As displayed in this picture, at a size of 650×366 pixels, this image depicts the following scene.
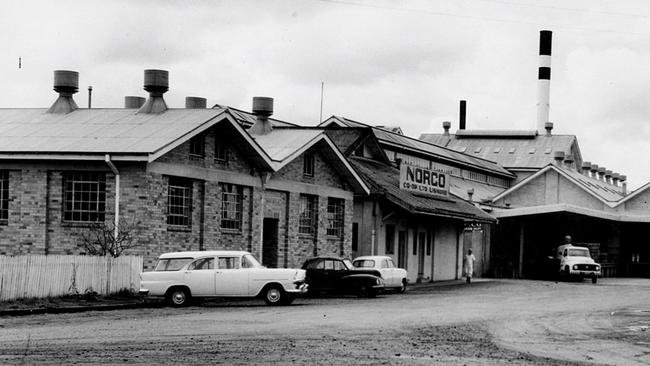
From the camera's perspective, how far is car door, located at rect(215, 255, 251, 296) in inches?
1069

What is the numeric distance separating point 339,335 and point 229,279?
9.17m

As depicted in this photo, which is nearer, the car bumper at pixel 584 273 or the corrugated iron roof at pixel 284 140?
the corrugated iron roof at pixel 284 140

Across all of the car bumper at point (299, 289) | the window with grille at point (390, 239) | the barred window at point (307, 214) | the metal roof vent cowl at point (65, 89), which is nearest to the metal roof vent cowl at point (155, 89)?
the metal roof vent cowl at point (65, 89)

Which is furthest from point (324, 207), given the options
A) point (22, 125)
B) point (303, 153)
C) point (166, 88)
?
point (22, 125)

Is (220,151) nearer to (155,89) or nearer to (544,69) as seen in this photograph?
(155,89)

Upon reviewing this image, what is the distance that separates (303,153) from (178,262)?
11.8m

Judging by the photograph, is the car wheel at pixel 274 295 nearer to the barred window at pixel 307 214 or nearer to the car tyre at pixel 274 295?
the car tyre at pixel 274 295

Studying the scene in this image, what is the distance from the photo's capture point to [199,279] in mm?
26984

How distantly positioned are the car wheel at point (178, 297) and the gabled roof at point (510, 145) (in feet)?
218

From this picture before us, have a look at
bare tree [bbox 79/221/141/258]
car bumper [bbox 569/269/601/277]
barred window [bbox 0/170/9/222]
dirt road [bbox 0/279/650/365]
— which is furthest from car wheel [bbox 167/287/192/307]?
car bumper [bbox 569/269/601/277]

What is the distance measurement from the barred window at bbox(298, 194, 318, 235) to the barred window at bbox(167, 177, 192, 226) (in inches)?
278

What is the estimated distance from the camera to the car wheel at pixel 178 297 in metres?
26.9

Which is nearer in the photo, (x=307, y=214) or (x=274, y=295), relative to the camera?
(x=274, y=295)

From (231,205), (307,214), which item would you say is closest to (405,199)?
(307,214)
